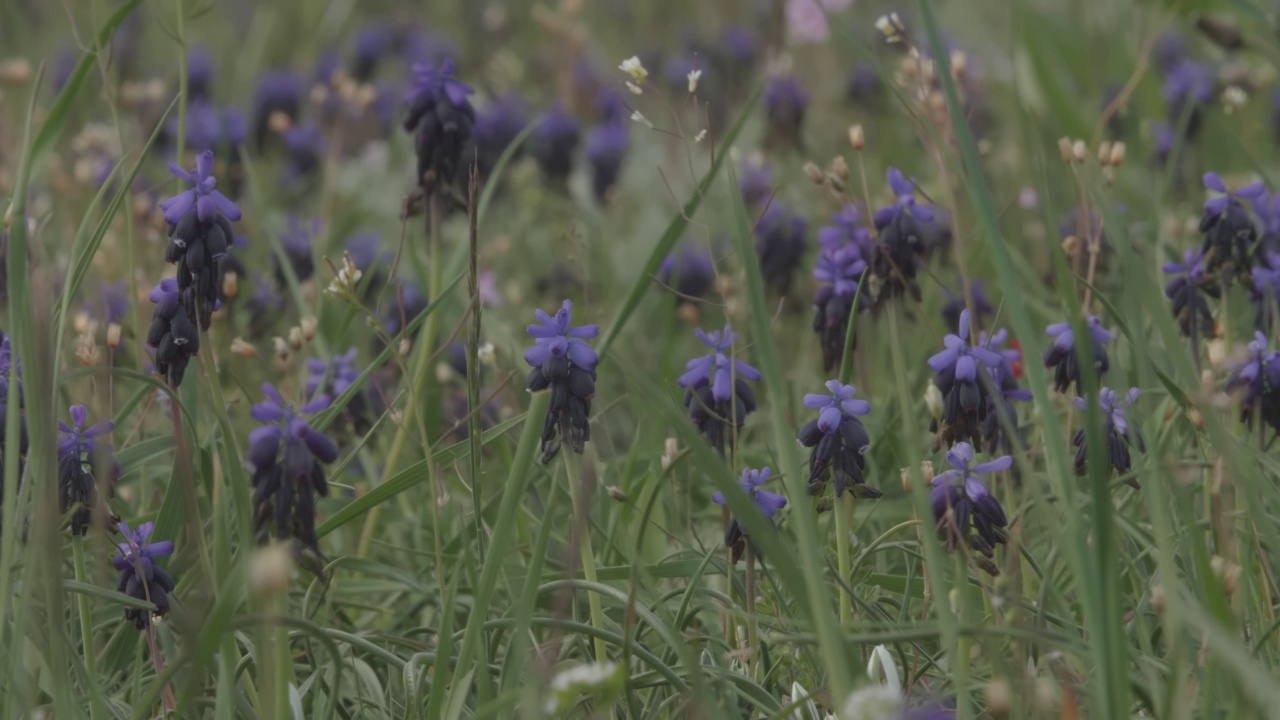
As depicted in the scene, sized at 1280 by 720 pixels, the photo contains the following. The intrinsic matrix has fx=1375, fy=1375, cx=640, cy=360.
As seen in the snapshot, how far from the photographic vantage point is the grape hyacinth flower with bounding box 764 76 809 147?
19.3 feet

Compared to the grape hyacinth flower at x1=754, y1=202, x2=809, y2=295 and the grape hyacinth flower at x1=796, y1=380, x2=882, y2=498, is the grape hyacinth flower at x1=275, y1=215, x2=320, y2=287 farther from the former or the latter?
the grape hyacinth flower at x1=796, y1=380, x2=882, y2=498

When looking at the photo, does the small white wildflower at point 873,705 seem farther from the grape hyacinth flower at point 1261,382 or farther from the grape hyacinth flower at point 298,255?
the grape hyacinth flower at point 298,255

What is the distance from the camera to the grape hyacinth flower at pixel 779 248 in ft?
14.7

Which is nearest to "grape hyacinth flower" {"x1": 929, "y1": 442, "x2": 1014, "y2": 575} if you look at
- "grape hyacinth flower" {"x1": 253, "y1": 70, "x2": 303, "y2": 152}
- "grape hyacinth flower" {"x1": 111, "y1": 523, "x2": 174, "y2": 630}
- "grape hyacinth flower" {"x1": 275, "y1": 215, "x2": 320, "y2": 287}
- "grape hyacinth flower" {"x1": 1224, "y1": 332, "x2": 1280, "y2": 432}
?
"grape hyacinth flower" {"x1": 1224, "y1": 332, "x2": 1280, "y2": 432}

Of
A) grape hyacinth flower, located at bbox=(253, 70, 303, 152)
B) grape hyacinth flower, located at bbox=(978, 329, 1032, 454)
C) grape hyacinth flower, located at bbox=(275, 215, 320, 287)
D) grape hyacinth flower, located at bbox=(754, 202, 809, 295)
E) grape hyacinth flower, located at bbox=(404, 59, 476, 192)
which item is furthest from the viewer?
grape hyacinth flower, located at bbox=(253, 70, 303, 152)

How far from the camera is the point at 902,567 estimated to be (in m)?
2.91

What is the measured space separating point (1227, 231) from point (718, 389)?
1.30 m

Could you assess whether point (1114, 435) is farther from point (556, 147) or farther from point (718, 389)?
point (556, 147)

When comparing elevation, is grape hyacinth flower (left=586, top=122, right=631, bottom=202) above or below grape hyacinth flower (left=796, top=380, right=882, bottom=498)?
below

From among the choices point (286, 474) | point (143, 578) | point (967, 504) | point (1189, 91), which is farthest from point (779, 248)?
point (286, 474)

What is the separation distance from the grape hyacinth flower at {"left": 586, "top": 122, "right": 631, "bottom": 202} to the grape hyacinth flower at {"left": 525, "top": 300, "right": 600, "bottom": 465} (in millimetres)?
3743

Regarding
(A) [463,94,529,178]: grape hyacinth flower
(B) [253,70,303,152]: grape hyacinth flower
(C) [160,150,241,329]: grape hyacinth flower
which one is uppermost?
(C) [160,150,241,329]: grape hyacinth flower

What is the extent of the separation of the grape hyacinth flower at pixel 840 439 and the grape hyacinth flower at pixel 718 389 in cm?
15

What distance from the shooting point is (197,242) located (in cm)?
216
